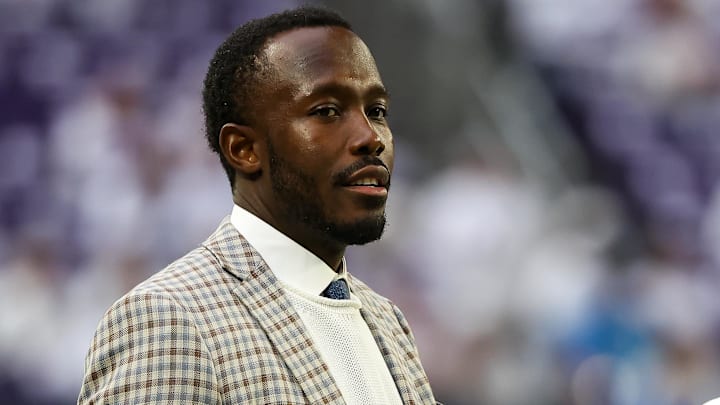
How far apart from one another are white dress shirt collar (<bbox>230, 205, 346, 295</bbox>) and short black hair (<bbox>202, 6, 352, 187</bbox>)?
106mm

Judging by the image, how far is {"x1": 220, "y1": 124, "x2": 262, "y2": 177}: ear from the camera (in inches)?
58.6

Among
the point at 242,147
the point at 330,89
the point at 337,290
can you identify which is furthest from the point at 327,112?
the point at 337,290

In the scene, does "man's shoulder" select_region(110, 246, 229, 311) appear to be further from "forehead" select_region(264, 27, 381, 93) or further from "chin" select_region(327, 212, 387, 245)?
"forehead" select_region(264, 27, 381, 93)

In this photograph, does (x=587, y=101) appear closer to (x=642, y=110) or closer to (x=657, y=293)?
(x=642, y=110)

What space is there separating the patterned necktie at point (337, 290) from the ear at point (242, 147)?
17 centimetres

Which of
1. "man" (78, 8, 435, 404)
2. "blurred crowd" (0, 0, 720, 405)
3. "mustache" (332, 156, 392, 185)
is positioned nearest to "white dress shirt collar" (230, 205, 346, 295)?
"man" (78, 8, 435, 404)

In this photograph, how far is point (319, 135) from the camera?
1433mm

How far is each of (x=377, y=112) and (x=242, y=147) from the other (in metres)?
0.18

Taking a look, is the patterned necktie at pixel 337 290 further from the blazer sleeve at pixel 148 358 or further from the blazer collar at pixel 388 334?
the blazer sleeve at pixel 148 358

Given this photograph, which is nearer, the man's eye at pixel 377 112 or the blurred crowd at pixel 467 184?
the man's eye at pixel 377 112

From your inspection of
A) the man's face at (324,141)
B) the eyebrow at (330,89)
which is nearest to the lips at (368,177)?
the man's face at (324,141)

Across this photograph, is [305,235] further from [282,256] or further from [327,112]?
[327,112]

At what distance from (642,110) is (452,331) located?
103 cm

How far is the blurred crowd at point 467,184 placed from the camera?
12.2 feet
